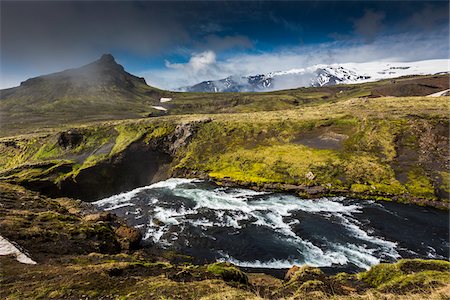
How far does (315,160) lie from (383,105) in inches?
1924

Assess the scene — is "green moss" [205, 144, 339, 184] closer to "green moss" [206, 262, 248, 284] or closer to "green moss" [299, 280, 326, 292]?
"green moss" [206, 262, 248, 284]

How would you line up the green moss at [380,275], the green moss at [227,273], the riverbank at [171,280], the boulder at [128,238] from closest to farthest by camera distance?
the riverbank at [171,280], the green moss at [380,275], the green moss at [227,273], the boulder at [128,238]

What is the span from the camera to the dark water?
3428 centimetres

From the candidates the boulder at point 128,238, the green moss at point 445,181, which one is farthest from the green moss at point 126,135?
the green moss at point 445,181

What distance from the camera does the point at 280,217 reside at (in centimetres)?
4612

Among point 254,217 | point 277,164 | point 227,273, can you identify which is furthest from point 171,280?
point 277,164

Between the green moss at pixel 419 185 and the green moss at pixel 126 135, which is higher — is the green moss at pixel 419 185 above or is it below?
below

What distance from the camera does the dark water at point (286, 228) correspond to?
112ft

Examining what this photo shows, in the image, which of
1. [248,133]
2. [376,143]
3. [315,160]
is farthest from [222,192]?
[376,143]

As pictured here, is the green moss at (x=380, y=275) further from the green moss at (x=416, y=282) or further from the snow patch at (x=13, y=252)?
the snow patch at (x=13, y=252)

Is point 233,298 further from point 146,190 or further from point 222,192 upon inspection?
point 146,190

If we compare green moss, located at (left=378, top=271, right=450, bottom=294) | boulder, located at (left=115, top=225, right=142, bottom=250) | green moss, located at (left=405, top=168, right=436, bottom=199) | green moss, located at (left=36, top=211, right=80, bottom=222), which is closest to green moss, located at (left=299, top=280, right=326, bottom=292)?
green moss, located at (left=378, top=271, right=450, bottom=294)

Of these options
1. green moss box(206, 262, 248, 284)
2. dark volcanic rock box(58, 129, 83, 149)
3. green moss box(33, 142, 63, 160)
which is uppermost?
dark volcanic rock box(58, 129, 83, 149)

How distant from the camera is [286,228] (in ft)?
138
